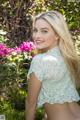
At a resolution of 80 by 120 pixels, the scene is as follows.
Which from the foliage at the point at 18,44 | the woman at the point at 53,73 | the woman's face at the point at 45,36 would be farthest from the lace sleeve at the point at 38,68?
the foliage at the point at 18,44

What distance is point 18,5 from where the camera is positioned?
784cm

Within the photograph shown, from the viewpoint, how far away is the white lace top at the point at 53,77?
10.5 ft

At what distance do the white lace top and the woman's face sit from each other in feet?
0.17

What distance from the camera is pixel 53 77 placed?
321cm

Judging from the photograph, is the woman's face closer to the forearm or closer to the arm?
the arm

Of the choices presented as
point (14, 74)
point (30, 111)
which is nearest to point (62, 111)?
point (30, 111)

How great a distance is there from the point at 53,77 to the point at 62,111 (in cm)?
27

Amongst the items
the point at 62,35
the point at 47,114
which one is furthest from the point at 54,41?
the point at 47,114

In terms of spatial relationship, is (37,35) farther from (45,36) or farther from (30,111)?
(30,111)

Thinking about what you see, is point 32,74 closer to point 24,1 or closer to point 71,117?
point 71,117

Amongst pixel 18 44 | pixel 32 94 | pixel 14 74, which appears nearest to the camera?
pixel 32 94

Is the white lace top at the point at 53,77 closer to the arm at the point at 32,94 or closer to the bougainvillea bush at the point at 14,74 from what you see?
the arm at the point at 32,94

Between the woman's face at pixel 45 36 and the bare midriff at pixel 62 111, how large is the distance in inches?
18.6

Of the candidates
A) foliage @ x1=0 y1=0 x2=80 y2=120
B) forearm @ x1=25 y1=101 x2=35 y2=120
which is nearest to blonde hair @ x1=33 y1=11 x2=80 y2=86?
forearm @ x1=25 y1=101 x2=35 y2=120
